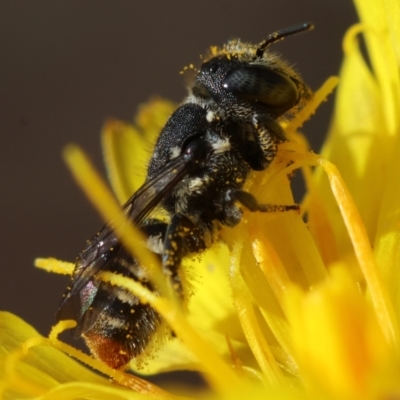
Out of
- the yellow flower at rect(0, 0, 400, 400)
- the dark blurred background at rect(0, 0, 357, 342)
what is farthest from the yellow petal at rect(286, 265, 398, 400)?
the dark blurred background at rect(0, 0, 357, 342)

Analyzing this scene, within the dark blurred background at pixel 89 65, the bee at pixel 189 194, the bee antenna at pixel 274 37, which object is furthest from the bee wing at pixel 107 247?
the dark blurred background at pixel 89 65

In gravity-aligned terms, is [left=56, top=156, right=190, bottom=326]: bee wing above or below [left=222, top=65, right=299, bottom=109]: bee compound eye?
below

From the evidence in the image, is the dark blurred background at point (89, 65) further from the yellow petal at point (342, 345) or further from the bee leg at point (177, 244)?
the yellow petal at point (342, 345)

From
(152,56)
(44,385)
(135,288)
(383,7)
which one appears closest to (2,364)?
(44,385)

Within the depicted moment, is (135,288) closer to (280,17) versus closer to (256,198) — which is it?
(256,198)

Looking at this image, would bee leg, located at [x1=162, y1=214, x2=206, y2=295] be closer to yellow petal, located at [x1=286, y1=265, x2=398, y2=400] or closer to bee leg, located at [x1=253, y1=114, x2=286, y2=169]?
bee leg, located at [x1=253, y1=114, x2=286, y2=169]
